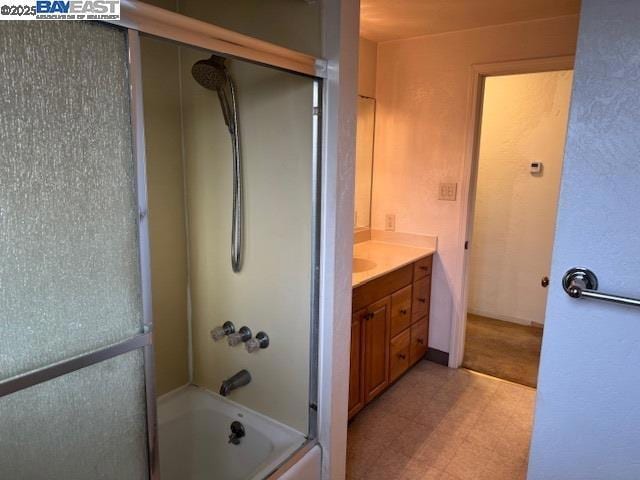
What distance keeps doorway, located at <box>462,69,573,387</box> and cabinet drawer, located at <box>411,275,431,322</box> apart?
46 centimetres

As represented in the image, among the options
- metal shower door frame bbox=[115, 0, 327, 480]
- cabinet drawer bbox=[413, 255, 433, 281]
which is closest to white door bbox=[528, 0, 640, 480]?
metal shower door frame bbox=[115, 0, 327, 480]

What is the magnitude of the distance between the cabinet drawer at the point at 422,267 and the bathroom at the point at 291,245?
21 mm

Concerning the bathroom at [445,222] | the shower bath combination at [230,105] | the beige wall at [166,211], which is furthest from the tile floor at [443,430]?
the shower bath combination at [230,105]

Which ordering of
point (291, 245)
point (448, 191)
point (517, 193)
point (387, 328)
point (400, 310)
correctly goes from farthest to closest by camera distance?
point (517, 193) → point (448, 191) → point (400, 310) → point (387, 328) → point (291, 245)

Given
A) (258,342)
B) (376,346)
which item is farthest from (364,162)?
(258,342)

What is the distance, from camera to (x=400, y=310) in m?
2.59

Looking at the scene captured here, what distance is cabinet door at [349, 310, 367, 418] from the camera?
84.8 inches

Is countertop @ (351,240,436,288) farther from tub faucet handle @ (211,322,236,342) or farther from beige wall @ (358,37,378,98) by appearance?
beige wall @ (358,37,378,98)

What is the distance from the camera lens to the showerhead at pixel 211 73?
1.66m

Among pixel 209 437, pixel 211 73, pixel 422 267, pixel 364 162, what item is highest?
pixel 211 73

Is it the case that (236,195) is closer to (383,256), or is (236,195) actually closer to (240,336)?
(240,336)

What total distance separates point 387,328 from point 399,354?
313mm

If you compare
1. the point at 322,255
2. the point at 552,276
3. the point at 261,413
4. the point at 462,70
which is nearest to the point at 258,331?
the point at 261,413

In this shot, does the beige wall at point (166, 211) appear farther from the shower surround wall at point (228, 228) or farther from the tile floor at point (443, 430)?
the tile floor at point (443, 430)
